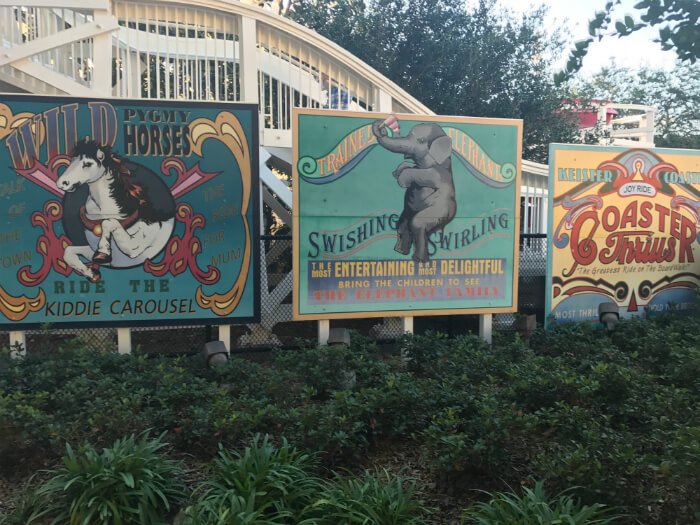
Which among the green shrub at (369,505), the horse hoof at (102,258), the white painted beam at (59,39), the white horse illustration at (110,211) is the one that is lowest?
the green shrub at (369,505)

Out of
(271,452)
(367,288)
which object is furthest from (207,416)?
(367,288)

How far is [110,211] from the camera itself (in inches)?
237

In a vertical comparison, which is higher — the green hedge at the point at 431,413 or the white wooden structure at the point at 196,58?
the white wooden structure at the point at 196,58

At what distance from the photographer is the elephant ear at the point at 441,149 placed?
6.77m

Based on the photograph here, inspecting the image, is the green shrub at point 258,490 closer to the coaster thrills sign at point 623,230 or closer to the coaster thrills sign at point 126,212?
the coaster thrills sign at point 126,212

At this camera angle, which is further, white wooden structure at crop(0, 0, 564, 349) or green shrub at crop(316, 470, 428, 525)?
white wooden structure at crop(0, 0, 564, 349)

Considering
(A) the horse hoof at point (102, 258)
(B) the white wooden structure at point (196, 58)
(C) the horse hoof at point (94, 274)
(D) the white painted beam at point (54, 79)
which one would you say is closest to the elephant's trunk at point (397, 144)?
(B) the white wooden structure at point (196, 58)

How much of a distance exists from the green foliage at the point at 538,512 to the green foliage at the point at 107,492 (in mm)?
1713

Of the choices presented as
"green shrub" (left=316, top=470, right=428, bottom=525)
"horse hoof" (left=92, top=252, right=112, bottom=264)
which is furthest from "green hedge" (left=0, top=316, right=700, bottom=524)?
"horse hoof" (left=92, top=252, right=112, bottom=264)

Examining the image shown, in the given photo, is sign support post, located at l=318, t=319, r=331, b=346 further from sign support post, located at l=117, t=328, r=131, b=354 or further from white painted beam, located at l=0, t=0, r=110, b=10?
white painted beam, located at l=0, t=0, r=110, b=10

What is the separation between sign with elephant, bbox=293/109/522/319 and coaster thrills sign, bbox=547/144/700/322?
777 millimetres

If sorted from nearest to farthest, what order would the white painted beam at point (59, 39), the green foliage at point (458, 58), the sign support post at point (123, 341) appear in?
the sign support post at point (123, 341) < the white painted beam at point (59, 39) < the green foliage at point (458, 58)

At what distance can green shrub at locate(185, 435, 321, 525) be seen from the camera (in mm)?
3148

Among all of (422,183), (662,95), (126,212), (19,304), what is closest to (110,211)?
(126,212)
